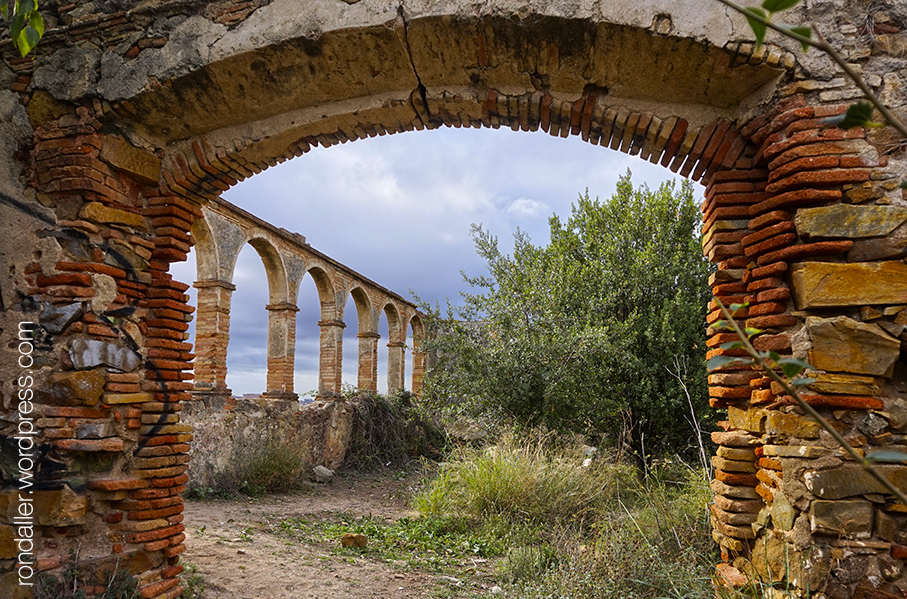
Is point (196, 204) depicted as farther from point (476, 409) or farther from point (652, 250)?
point (652, 250)

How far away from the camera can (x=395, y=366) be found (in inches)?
790

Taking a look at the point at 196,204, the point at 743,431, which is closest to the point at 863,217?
the point at 743,431

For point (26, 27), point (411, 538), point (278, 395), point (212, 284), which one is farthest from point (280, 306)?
point (26, 27)

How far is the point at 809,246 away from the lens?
309 centimetres

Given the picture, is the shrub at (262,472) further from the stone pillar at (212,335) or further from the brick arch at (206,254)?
the brick arch at (206,254)

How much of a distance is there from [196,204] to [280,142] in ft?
2.89

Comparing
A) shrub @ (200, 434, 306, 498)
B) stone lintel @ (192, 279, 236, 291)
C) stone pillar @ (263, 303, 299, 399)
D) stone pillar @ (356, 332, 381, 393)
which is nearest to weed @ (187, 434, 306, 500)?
shrub @ (200, 434, 306, 498)

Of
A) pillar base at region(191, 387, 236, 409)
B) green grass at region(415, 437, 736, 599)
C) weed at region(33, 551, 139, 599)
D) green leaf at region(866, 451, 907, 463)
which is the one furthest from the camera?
pillar base at region(191, 387, 236, 409)

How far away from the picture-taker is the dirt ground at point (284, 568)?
14.7 ft

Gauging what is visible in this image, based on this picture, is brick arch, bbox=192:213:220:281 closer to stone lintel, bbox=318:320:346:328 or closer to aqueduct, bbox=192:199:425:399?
aqueduct, bbox=192:199:425:399

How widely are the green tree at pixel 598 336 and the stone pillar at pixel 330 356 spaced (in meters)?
6.09

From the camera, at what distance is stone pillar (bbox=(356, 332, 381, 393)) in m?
17.4

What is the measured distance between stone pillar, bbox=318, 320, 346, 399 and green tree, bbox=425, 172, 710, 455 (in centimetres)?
609

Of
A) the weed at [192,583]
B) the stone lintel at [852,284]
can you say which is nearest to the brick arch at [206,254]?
the weed at [192,583]
